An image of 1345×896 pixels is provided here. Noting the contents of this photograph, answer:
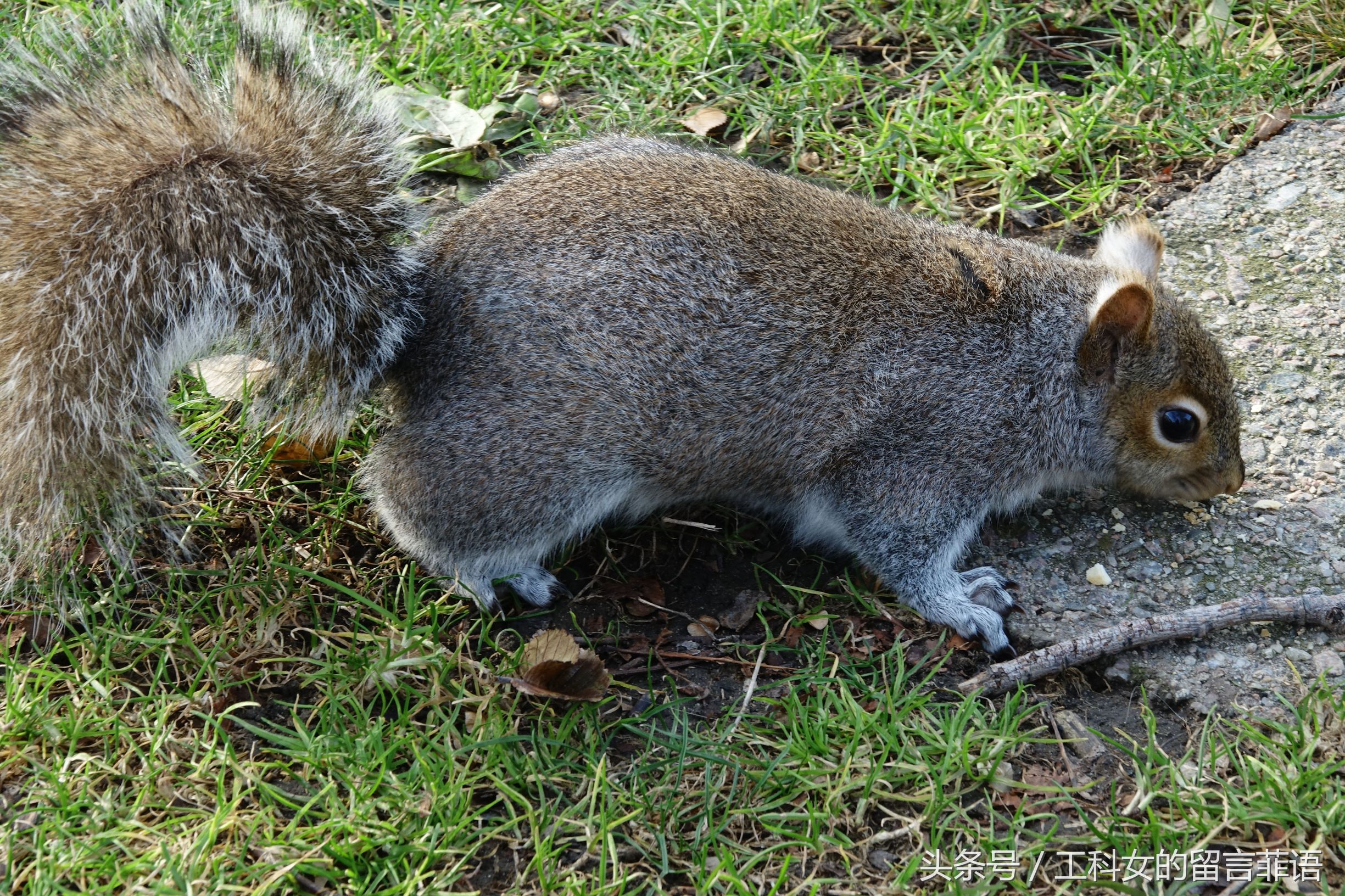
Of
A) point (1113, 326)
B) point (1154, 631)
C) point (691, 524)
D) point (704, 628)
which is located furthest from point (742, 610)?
point (1113, 326)

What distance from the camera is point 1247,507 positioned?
10.3ft

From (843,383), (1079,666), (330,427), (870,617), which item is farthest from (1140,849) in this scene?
(330,427)

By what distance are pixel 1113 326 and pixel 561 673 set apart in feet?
5.29

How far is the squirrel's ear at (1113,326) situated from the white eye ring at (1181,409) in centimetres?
15

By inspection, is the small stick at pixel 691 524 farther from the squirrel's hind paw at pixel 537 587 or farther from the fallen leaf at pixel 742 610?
the squirrel's hind paw at pixel 537 587

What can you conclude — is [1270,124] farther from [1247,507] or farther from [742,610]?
[742,610]

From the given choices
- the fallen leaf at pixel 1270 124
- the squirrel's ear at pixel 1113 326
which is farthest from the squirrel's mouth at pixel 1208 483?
the fallen leaf at pixel 1270 124

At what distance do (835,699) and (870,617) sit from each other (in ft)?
1.24

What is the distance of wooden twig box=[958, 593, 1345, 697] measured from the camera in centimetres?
273

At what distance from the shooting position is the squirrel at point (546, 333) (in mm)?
2518

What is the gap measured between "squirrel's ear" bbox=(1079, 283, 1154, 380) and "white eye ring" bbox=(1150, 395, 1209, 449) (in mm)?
150

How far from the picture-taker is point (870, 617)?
9.87 feet

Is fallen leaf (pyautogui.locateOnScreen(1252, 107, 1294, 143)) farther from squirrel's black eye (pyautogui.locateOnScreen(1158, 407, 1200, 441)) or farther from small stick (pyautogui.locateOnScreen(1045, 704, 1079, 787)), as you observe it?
small stick (pyautogui.locateOnScreen(1045, 704, 1079, 787))

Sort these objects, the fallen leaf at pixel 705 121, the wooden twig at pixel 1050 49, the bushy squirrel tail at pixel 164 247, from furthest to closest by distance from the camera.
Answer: the wooden twig at pixel 1050 49 < the fallen leaf at pixel 705 121 < the bushy squirrel tail at pixel 164 247
